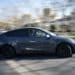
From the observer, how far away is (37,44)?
13695 mm

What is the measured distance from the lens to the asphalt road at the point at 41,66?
9.73 metres

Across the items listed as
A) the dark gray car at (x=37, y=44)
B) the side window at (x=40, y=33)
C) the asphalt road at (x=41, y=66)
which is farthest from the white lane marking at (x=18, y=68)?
the side window at (x=40, y=33)

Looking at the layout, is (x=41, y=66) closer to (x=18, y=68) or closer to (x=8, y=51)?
(x=18, y=68)

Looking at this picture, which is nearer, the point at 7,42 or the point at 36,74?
the point at 36,74

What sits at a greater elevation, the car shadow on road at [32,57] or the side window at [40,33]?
the side window at [40,33]

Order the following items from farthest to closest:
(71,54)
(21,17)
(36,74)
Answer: (21,17) → (71,54) → (36,74)

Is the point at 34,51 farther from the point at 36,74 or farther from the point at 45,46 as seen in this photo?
the point at 36,74

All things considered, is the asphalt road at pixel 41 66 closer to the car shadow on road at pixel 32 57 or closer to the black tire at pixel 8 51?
the car shadow on road at pixel 32 57

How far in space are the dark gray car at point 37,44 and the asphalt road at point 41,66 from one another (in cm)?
35

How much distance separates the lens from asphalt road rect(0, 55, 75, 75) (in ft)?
31.9

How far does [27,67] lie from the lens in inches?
428

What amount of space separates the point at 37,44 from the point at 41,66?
270 cm

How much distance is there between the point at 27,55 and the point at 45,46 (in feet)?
4.09

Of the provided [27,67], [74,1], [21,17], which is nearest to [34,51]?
[27,67]
